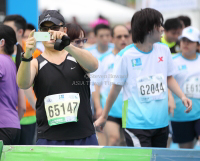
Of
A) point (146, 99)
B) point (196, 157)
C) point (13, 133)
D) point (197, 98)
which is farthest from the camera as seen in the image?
point (197, 98)

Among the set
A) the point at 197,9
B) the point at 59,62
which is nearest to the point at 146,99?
the point at 59,62

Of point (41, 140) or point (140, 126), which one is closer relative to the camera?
point (41, 140)

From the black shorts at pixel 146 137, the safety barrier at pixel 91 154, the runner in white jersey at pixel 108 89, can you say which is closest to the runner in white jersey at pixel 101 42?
the runner in white jersey at pixel 108 89

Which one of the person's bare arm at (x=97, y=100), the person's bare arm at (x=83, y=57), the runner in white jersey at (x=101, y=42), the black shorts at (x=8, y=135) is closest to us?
the person's bare arm at (x=83, y=57)

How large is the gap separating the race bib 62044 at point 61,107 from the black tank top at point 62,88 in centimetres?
5

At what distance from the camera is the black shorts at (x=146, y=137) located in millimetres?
4363

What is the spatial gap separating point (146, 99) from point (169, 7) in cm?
906

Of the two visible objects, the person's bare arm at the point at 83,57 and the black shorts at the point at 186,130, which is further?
the black shorts at the point at 186,130

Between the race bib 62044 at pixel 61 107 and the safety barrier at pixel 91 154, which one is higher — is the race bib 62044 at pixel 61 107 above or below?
above

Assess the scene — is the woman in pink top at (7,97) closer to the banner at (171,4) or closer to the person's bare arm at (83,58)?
the person's bare arm at (83,58)

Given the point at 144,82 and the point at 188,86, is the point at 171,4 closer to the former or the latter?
the point at 188,86

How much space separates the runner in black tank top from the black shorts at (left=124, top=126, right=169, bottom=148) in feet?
2.69

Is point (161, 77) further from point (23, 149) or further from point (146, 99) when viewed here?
point (23, 149)

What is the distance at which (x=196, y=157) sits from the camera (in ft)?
9.77
